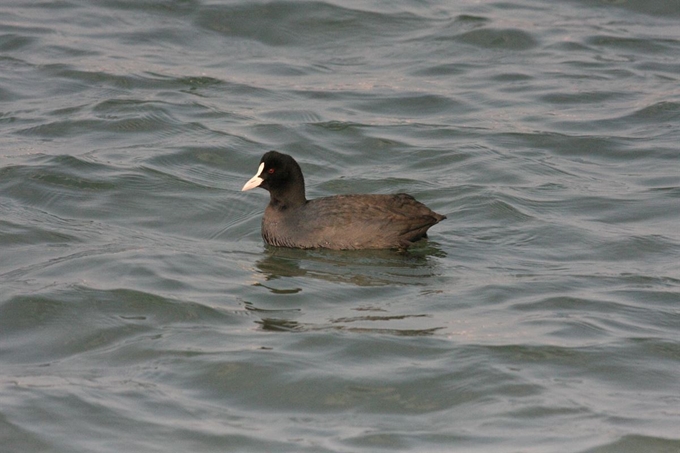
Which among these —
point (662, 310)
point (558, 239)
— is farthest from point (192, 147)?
point (662, 310)

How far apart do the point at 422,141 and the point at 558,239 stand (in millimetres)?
3047

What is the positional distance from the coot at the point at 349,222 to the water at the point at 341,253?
15 centimetres

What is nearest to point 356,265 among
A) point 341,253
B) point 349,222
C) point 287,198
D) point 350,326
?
point 341,253

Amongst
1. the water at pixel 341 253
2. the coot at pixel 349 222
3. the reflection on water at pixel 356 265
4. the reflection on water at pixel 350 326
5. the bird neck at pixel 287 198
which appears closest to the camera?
the water at pixel 341 253

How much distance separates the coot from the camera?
31.5 feet

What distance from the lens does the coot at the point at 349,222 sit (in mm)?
9609

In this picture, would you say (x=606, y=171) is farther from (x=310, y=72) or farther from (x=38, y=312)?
(x=38, y=312)

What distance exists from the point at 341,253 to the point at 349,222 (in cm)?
26

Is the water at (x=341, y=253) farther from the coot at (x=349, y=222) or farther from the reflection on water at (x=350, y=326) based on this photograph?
the coot at (x=349, y=222)

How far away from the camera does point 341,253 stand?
31.7 feet

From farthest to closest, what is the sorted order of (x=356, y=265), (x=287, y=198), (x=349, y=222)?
(x=287, y=198) → (x=349, y=222) → (x=356, y=265)

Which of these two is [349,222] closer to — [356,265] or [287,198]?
[356,265]

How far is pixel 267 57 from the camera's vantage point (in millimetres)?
15719

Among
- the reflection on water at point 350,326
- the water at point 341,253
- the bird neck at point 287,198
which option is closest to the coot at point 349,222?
the bird neck at point 287,198
